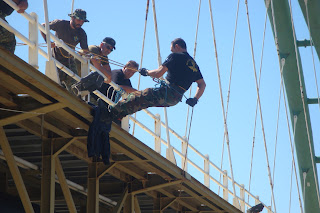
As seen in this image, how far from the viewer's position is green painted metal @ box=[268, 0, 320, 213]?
2434cm

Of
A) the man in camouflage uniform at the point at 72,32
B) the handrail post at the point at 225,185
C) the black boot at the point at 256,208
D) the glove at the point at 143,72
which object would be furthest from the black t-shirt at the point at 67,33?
the black boot at the point at 256,208

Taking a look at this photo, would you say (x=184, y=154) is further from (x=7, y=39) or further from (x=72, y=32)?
(x=7, y=39)

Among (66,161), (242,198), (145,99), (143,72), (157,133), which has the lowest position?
(145,99)

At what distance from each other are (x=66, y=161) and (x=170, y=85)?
10.3 feet

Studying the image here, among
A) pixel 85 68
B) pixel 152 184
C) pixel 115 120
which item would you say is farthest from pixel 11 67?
pixel 152 184

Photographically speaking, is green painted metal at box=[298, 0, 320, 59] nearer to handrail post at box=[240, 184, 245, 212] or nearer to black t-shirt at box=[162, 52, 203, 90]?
handrail post at box=[240, 184, 245, 212]

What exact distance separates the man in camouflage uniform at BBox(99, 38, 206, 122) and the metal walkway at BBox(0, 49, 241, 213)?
1.34 feet

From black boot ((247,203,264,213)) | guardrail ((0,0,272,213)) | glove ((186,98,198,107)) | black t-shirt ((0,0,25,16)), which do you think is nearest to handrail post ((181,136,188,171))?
guardrail ((0,0,272,213))

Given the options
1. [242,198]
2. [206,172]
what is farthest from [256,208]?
[206,172]

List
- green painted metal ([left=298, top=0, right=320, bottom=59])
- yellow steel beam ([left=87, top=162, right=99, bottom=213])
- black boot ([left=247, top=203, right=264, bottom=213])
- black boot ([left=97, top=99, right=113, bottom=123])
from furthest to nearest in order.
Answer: green painted metal ([left=298, top=0, right=320, bottom=59]), black boot ([left=247, top=203, right=264, bottom=213]), yellow steel beam ([left=87, top=162, right=99, bottom=213]), black boot ([left=97, top=99, right=113, bottom=123])

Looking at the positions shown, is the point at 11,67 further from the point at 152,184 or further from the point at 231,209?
the point at 231,209

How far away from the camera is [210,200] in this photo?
17.7 metres

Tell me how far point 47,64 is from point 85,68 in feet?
3.93

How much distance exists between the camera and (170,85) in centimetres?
1234
